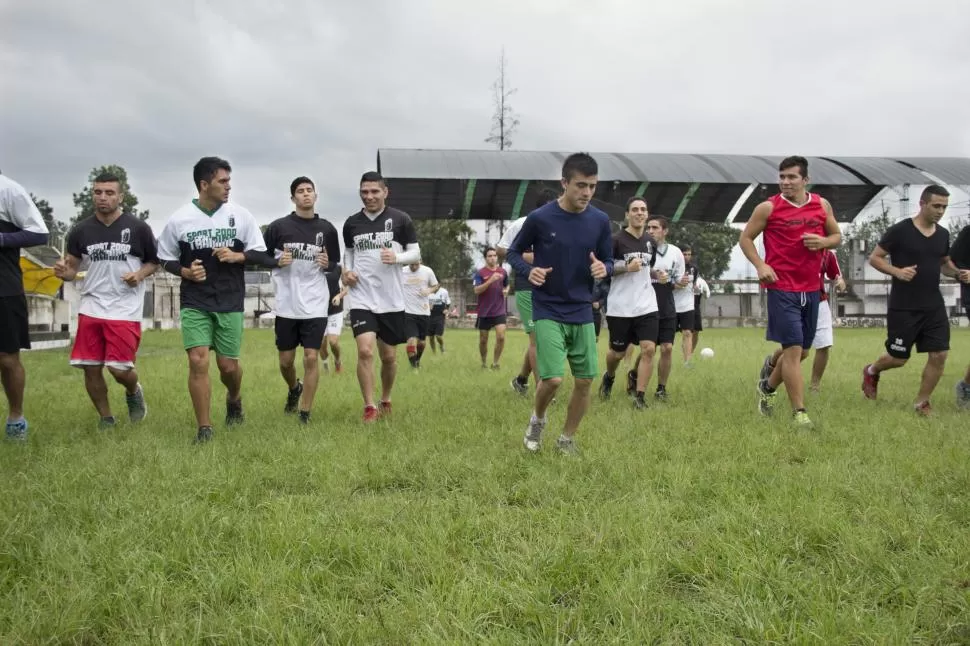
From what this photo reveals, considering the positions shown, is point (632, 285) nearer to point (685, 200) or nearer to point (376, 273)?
point (376, 273)

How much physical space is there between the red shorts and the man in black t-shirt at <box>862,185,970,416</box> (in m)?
7.15

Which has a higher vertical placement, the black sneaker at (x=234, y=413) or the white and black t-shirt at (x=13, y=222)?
the white and black t-shirt at (x=13, y=222)

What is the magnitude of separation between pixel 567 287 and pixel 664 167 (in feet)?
107

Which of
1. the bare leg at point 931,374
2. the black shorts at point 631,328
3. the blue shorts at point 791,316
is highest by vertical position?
the blue shorts at point 791,316

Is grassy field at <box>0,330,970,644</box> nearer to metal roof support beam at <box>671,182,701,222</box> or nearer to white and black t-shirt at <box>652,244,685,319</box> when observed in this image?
white and black t-shirt at <box>652,244,685,319</box>

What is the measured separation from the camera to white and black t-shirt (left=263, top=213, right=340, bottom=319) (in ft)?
23.4

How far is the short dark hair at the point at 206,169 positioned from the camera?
20.5 ft

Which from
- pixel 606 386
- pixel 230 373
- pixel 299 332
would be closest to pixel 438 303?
pixel 606 386

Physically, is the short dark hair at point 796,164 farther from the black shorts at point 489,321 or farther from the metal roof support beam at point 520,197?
the metal roof support beam at point 520,197

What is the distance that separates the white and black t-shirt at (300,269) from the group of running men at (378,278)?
0.04ft

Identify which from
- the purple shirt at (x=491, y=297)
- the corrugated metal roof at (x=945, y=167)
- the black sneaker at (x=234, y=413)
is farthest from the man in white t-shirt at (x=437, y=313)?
the corrugated metal roof at (x=945, y=167)

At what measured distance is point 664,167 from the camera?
1420 inches

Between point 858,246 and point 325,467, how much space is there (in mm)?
64425

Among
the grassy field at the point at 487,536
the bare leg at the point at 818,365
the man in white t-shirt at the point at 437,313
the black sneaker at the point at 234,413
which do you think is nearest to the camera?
the grassy field at the point at 487,536
